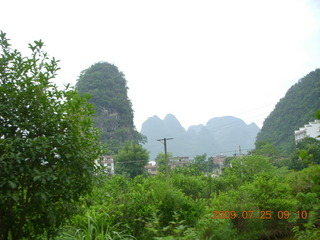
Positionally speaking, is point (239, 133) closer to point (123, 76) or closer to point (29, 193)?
point (123, 76)

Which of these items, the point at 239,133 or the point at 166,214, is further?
the point at 239,133

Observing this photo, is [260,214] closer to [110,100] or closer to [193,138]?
[110,100]

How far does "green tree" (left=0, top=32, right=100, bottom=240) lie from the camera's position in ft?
7.61

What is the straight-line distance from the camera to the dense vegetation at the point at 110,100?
51.5m

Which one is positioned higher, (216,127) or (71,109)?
(216,127)

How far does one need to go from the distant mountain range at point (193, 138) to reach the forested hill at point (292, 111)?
6624cm

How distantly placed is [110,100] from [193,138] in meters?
77.1

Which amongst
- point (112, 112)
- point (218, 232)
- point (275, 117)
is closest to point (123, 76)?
point (112, 112)

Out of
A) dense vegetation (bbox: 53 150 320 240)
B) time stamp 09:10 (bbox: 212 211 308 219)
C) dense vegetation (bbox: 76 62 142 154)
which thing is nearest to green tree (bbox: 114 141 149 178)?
dense vegetation (bbox: 53 150 320 240)

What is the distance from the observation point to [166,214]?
5184 millimetres

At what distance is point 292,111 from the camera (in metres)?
41.7

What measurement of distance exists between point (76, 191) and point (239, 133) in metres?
135

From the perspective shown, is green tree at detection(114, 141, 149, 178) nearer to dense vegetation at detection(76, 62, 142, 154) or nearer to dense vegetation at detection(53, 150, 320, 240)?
dense vegetation at detection(53, 150, 320, 240)

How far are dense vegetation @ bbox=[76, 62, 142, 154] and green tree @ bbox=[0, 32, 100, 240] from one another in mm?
47649
